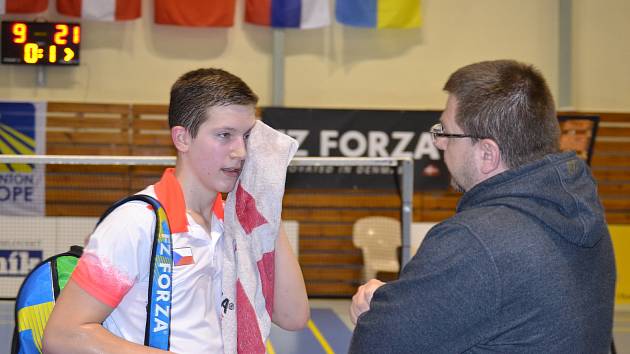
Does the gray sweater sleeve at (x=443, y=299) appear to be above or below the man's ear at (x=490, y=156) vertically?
below

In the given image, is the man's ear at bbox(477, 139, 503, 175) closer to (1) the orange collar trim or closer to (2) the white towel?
(2) the white towel

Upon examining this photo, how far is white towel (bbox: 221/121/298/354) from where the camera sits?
7.68 feet

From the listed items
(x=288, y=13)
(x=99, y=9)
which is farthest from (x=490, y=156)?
(x=99, y=9)

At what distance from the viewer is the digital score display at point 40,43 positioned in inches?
388

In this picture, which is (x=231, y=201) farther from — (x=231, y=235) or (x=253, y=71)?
(x=253, y=71)

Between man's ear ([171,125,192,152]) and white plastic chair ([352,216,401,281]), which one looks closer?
man's ear ([171,125,192,152])

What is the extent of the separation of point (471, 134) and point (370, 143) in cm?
883

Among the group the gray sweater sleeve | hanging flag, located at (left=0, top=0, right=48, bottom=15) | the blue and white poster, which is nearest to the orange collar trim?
the gray sweater sleeve

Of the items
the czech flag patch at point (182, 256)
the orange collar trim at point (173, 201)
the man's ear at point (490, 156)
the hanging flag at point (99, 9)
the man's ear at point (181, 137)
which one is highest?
the hanging flag at point (99, 9)

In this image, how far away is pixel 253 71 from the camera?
1099 cm

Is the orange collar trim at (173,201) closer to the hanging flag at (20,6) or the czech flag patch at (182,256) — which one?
the czech flag patch at (182,256)

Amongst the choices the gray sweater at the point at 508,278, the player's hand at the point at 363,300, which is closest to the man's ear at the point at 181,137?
the player's hand at the point at 363,300

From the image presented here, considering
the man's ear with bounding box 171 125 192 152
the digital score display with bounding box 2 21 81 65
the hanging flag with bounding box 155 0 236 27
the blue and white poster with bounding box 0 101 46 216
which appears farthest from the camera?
the hanging flag with bounding box 155 0 236 27

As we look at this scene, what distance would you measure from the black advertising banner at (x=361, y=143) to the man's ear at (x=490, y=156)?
862 centimetres
